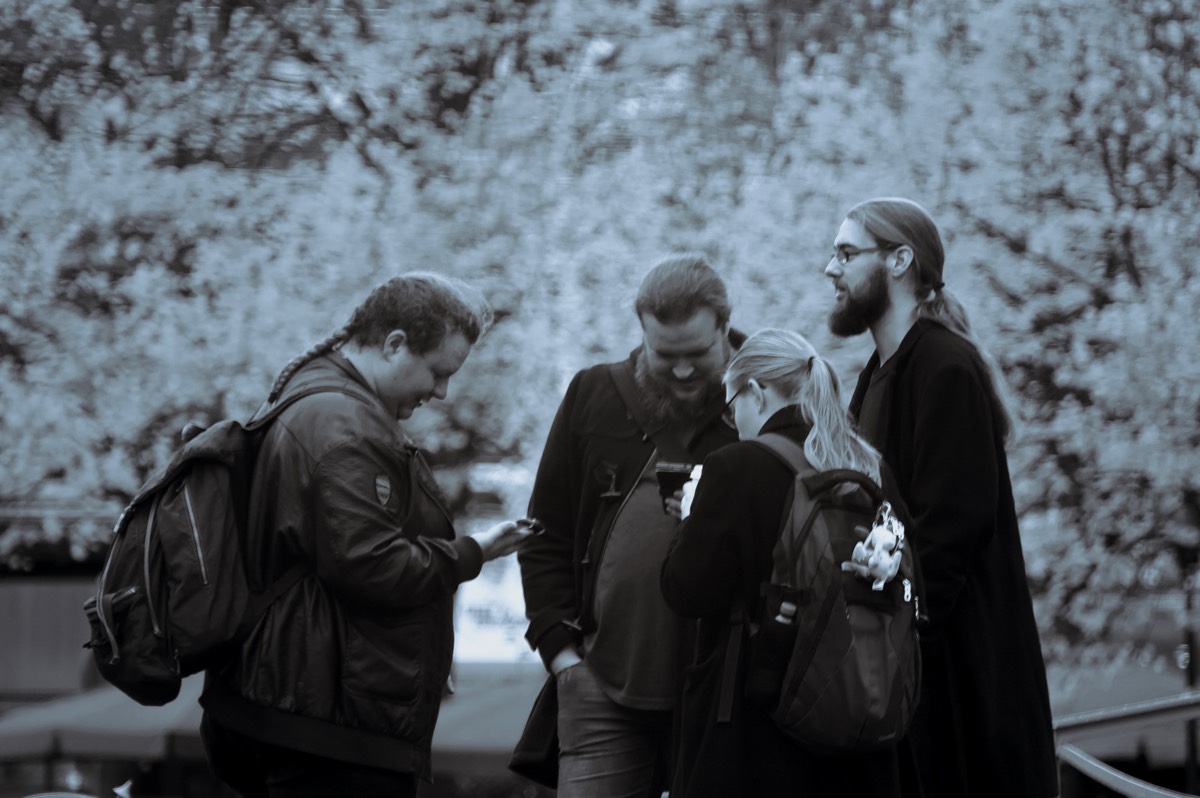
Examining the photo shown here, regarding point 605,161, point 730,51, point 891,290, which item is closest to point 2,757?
point 605,161

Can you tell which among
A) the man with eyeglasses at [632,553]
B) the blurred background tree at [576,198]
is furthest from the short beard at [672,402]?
the blurred background tree at [576,198]

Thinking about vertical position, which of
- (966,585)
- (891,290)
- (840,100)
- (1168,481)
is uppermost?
(840,100)

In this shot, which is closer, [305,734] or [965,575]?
[305,734]

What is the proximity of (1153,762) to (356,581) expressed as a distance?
6113 mm

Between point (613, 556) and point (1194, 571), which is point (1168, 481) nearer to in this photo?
point (1194, 571)

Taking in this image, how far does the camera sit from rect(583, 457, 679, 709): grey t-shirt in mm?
3580

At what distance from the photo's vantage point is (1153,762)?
802cm

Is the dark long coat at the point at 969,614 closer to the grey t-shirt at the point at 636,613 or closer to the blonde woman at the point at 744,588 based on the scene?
the blonde woman at the point at 744,588

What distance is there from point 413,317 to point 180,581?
2.38 ft

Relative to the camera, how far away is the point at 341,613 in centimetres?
319

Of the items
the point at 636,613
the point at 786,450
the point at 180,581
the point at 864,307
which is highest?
the point at 864,307

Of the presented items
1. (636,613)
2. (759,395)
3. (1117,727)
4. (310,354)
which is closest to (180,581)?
(310,354)

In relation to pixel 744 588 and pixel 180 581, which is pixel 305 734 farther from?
pixel 744 588

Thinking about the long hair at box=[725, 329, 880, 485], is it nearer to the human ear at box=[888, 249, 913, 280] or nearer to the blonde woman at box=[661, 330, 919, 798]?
the blonde woman at box=[661, 330, 919, 798]
